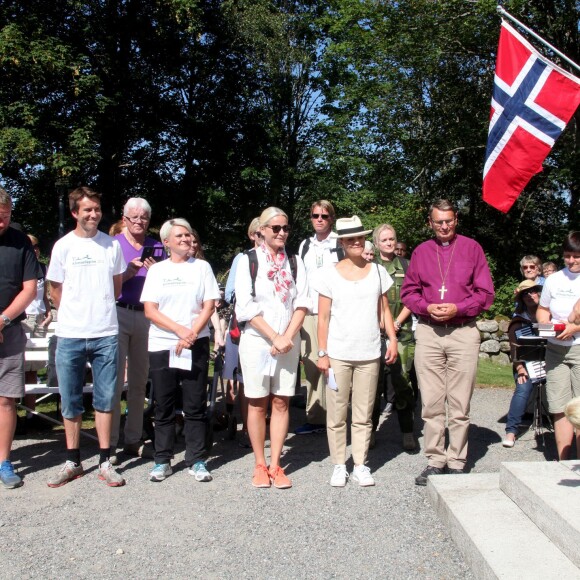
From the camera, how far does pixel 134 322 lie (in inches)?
216

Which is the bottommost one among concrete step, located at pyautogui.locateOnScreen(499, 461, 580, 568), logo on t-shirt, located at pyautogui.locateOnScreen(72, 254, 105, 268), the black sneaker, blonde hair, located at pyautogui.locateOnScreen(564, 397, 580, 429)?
the black sneaker

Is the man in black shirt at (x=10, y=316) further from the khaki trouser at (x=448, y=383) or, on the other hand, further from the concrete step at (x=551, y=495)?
the concrete step at (x=551, y=495)

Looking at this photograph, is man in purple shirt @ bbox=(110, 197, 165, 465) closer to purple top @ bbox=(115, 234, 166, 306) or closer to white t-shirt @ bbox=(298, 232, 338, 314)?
purple top @ bbox=(115, 234, 166, 306)

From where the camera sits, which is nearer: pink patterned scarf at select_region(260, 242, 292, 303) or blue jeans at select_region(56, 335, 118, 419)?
blue jeans at select_region(56, 335, 118, 419)

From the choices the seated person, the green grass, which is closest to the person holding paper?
the seated person

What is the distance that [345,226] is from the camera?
16.1 ft

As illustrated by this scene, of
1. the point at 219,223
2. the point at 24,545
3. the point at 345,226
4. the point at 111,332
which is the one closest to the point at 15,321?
the point at 111,332

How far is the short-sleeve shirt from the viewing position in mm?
4816

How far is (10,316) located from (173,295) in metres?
1.20

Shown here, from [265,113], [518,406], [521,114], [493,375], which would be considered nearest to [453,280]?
[518,406]

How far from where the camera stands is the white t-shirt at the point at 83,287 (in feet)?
16.0

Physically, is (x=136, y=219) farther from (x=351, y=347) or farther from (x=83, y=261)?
(x=351, y=347)

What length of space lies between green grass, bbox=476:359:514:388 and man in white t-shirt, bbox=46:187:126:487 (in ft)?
21.0

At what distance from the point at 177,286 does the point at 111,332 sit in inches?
24.2
